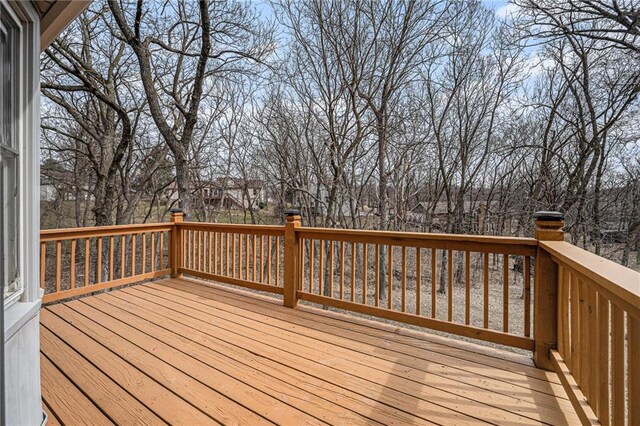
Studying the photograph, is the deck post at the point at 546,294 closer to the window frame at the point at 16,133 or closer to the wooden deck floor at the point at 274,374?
the wooden deck floor at the point at 274,374

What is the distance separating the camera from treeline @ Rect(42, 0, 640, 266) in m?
6.18

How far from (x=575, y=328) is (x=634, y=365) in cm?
89

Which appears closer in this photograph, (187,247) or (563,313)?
(563,313)

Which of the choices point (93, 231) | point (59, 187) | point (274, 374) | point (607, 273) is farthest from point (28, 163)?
point (59, 187)

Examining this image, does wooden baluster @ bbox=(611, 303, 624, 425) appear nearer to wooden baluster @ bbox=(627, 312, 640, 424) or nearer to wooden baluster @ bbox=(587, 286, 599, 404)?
wooden baluster @ bbox=(627, 312, 640, 424)

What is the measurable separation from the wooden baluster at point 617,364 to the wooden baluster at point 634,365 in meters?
0.10

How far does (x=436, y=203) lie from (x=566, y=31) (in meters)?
4.48

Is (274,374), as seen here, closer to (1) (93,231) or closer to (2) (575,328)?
(2) (575,328)

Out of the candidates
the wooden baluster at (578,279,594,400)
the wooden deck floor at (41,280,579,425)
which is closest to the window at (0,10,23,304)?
the wooden deck floor at (41,280,579,425)

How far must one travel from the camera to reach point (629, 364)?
112 centimetres

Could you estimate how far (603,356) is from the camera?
1.39 m

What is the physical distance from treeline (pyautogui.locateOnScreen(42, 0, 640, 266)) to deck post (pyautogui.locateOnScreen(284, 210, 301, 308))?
349 centimetres

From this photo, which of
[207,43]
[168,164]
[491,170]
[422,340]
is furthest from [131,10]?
[491,170]

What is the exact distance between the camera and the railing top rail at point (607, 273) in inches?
40.6
